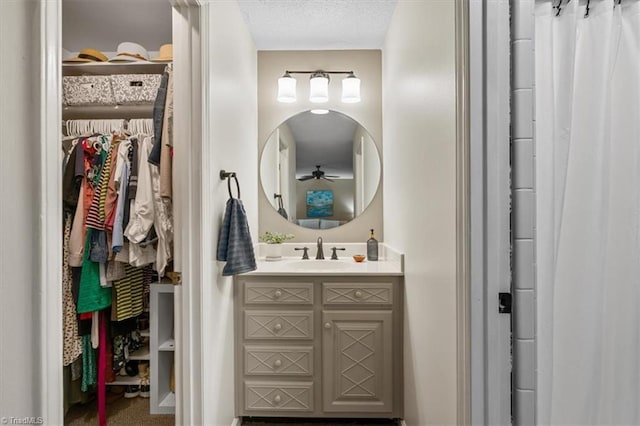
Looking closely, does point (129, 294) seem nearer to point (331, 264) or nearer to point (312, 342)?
point (312, 342)

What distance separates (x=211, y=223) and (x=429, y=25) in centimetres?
125

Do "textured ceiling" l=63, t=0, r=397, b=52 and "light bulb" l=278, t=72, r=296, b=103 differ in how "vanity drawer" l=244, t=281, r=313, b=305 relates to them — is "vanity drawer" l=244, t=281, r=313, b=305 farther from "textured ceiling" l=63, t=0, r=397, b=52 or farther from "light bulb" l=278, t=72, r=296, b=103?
"textured ceiling" l=63, t=0, r=397, b=52

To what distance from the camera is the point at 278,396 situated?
2014 millimetres

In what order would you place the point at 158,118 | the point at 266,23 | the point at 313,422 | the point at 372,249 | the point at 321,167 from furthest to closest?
the point at 321,167 < the point at 372,249 < the point at 266,23 < the point at 313,422 < the point at 158,118

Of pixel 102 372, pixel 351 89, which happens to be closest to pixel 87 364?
pixel 102 372

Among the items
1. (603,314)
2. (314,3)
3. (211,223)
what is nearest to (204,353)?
(211,223)

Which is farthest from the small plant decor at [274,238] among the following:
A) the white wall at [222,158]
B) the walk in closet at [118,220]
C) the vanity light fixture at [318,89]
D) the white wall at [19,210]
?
the white wall at [19,210]

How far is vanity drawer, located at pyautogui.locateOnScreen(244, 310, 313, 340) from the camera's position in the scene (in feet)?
6.59

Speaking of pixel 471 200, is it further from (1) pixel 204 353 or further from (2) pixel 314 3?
(2) pixel 314 3

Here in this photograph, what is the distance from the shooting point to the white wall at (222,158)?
154 centimetres

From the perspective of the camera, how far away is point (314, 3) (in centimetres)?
207

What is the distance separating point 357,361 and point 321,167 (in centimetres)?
142

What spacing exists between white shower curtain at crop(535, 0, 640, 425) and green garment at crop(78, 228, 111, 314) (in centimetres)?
199

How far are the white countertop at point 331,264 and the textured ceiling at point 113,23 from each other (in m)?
1.60
